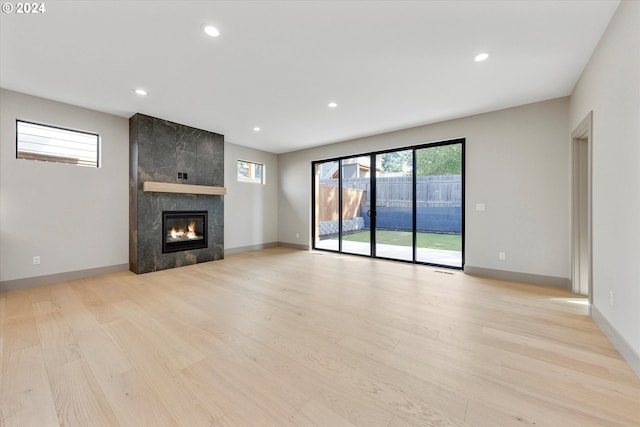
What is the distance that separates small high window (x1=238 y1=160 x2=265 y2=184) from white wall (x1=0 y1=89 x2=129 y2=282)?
95.0 inches

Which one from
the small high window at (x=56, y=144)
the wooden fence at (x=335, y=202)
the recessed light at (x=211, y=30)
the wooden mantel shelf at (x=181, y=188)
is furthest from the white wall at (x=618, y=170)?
the small high window at (x=56, y=144)

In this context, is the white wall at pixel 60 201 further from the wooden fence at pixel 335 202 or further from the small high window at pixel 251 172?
the wooden fence at pixel 335 202

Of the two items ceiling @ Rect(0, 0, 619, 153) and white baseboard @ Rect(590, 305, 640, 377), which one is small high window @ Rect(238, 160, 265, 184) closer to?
ceiling @ Rect(0, 0, 619, 153)

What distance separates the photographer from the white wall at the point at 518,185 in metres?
3.52

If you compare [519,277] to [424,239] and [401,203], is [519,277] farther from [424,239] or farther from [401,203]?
[401,203]

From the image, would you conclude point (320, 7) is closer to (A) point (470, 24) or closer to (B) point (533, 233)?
(A) point (470, 24)

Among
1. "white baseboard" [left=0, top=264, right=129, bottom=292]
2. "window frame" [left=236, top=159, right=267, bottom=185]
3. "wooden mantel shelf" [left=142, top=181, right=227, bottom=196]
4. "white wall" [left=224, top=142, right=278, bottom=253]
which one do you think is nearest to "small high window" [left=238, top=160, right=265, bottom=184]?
"window frame" [left=236, top=159, right=267, bottom=185]

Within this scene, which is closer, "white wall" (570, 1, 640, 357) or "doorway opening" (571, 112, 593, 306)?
"white wall" (570, 1, 640, 357)

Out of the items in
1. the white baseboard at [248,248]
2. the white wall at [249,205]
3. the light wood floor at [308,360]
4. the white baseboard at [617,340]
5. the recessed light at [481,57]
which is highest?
the recessed light at [481,57]

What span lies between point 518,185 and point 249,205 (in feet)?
18.5

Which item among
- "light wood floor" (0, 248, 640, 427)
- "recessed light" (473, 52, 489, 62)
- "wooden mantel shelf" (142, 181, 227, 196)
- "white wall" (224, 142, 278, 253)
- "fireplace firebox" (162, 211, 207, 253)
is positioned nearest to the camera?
"light wood floor" (0, 248, 640, 427)

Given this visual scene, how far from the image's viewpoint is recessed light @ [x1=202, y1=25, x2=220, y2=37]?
2.15 m

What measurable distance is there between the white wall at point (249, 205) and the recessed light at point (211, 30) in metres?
3.90

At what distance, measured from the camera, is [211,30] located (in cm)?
219
